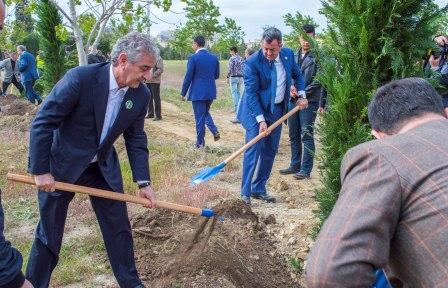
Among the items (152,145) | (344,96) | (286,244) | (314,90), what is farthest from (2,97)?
(344,96)

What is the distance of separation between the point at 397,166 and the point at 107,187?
2455 millimetres

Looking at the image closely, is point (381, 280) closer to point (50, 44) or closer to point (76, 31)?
point (76, 31)

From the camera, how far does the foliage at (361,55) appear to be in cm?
329

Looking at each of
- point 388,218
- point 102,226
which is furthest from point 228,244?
point 388,218

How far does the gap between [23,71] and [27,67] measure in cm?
17

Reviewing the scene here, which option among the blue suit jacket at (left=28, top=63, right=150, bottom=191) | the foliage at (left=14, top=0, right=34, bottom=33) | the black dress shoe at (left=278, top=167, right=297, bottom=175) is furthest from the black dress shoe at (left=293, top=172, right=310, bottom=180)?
the foliage at (left=14, top=0, right=34, bottom=33)

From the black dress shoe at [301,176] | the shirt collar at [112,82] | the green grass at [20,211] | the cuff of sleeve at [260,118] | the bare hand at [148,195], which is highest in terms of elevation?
the shirt collar at [112,82]

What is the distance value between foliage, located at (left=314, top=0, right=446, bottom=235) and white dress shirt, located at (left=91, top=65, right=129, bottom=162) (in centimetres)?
144

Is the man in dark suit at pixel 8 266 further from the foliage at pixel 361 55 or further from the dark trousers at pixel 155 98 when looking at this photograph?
the dark trousers at pixel 155 98

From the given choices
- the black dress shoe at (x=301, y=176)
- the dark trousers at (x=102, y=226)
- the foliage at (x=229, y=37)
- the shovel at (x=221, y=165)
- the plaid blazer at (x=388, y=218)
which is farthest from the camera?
the foliage at (x=229, y=37)

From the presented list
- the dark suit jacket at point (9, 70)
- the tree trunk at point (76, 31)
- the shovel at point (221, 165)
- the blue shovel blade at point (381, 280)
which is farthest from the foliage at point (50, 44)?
the blue shovel blade at point (381, 280)

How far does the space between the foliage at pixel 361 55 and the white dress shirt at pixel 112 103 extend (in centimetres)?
144

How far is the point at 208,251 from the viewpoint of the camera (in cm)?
406

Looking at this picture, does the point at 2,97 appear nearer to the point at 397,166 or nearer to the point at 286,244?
the point at 286,244
